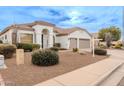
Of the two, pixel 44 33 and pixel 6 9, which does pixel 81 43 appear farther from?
pixel 6 9

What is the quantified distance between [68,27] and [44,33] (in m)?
1.97

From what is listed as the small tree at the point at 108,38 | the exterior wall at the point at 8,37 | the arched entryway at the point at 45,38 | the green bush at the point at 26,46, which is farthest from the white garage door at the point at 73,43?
the exterior wall at the point at 8,37

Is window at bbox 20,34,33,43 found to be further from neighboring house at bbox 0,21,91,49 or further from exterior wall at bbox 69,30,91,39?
exterior wall at bbox 69,30,91,39

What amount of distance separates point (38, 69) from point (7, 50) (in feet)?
6.93

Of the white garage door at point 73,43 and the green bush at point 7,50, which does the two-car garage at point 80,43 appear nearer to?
the white garage door at point 73,43

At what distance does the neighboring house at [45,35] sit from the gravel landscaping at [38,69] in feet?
2.12

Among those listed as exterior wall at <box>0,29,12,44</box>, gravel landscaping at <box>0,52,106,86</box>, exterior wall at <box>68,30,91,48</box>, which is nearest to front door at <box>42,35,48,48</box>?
gravel landscaping at <box>0,52,106,86</box>

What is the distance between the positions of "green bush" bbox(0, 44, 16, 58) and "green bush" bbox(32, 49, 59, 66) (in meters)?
1.04

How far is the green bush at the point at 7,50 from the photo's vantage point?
24.2ft

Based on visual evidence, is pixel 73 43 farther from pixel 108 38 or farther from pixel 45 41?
pixel 108 38

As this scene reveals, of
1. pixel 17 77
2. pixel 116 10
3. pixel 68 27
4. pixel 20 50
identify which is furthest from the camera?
pixel 20 50

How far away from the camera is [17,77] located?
211 inches
